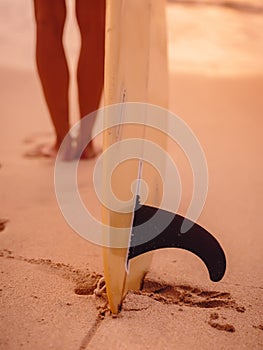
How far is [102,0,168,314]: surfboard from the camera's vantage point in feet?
3.41

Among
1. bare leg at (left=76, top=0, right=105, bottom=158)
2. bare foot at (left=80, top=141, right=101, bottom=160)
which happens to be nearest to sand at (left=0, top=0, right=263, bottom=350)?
bare foot at (left=80, top=141, right=101, bottom=160)

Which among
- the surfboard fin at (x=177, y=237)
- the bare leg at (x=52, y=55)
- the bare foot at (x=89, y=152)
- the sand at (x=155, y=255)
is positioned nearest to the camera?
the sand at (x=155, y=255)

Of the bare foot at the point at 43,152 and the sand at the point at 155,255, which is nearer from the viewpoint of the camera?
the sand at the point at 155,255

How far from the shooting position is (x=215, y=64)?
10.5 feet

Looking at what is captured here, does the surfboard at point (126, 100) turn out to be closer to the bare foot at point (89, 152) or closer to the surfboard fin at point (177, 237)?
the surfboard fin at point (177, 237)

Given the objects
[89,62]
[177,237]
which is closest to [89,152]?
[89,62]

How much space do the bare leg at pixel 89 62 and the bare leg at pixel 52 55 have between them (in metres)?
0.05

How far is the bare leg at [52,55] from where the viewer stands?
180cm

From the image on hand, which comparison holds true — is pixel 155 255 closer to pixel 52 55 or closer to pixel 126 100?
pixel 126 100

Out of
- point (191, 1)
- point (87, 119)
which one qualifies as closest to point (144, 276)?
point (87, 119)

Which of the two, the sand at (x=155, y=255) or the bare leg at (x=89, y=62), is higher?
the bare leg at (x=89, y=62)

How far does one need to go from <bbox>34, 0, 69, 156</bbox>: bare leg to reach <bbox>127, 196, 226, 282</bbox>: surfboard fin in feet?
2.63

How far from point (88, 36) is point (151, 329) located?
1.10 metres

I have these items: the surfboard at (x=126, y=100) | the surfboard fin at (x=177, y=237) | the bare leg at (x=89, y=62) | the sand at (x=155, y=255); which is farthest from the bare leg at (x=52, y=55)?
the surfboard fin at (x=177, y=237)
